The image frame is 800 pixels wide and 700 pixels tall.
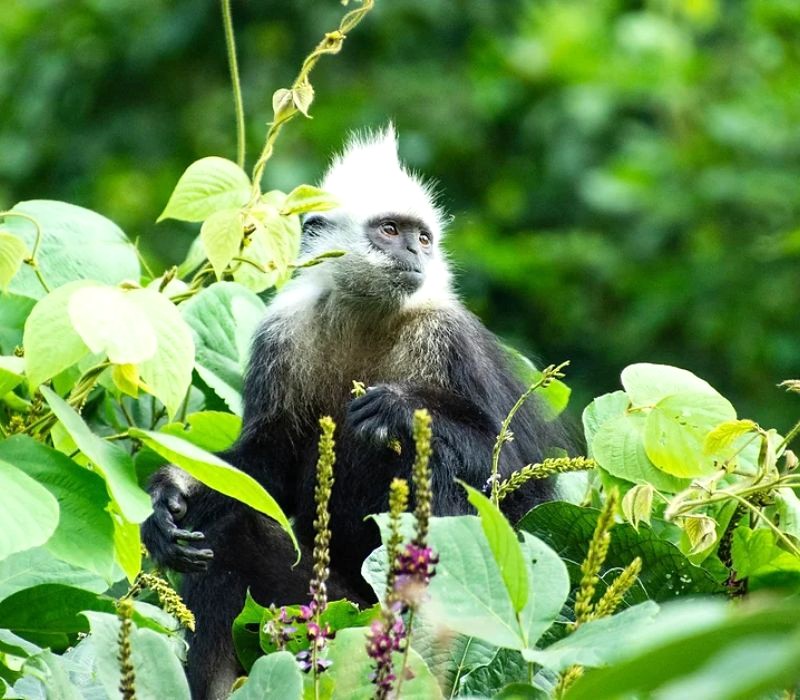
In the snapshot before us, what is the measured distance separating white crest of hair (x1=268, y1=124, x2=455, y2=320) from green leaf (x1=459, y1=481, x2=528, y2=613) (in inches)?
118

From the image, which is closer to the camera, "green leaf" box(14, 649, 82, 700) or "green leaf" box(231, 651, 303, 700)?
"green leaf" box(231, 651, 303, 700)

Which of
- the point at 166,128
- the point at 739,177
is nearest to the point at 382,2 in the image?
the point at 166,128

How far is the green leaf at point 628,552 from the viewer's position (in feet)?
6.81

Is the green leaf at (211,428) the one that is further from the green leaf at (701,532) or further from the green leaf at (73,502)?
the green leaf at (701,532)

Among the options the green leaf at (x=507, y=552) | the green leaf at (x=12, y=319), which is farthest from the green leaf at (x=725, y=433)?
the green leaf at (x=12, y=319)

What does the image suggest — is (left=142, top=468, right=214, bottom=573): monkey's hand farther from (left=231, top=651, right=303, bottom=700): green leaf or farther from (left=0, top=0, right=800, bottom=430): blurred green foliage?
(left=0, top=0, right=800, bottom=430): blurred green foliage

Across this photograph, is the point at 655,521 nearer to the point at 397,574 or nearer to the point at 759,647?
the point at 397,574

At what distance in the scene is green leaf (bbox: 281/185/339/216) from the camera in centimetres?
249

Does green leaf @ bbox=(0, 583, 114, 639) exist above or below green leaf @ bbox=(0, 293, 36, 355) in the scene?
below

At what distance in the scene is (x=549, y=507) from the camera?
85.3 inches

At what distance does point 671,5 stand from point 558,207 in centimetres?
180

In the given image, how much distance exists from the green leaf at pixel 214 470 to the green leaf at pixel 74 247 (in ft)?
3.53

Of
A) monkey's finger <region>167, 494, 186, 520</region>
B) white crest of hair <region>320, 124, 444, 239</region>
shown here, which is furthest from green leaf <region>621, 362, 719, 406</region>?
white crest of hair <region>320, 124, 444, 239</region>

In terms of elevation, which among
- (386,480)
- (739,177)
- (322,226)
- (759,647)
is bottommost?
(759,647)
